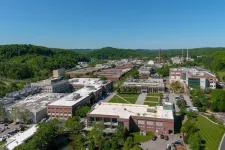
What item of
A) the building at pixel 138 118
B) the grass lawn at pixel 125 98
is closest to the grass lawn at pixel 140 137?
the building at pixel 138 118

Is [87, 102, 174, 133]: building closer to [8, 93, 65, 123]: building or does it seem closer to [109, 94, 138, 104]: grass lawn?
[8, 93, 65, 123]: building

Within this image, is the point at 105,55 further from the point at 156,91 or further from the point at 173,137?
the point at 173,137

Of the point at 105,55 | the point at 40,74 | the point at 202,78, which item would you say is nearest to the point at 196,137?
the point at 202,78

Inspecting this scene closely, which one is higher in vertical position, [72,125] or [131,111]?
[131,111]

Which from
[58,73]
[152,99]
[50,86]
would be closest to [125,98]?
[152,99]

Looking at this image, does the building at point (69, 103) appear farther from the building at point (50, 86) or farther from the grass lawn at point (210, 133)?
the grass lawn at point (210, 133)

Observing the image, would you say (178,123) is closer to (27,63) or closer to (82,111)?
(82,111)
